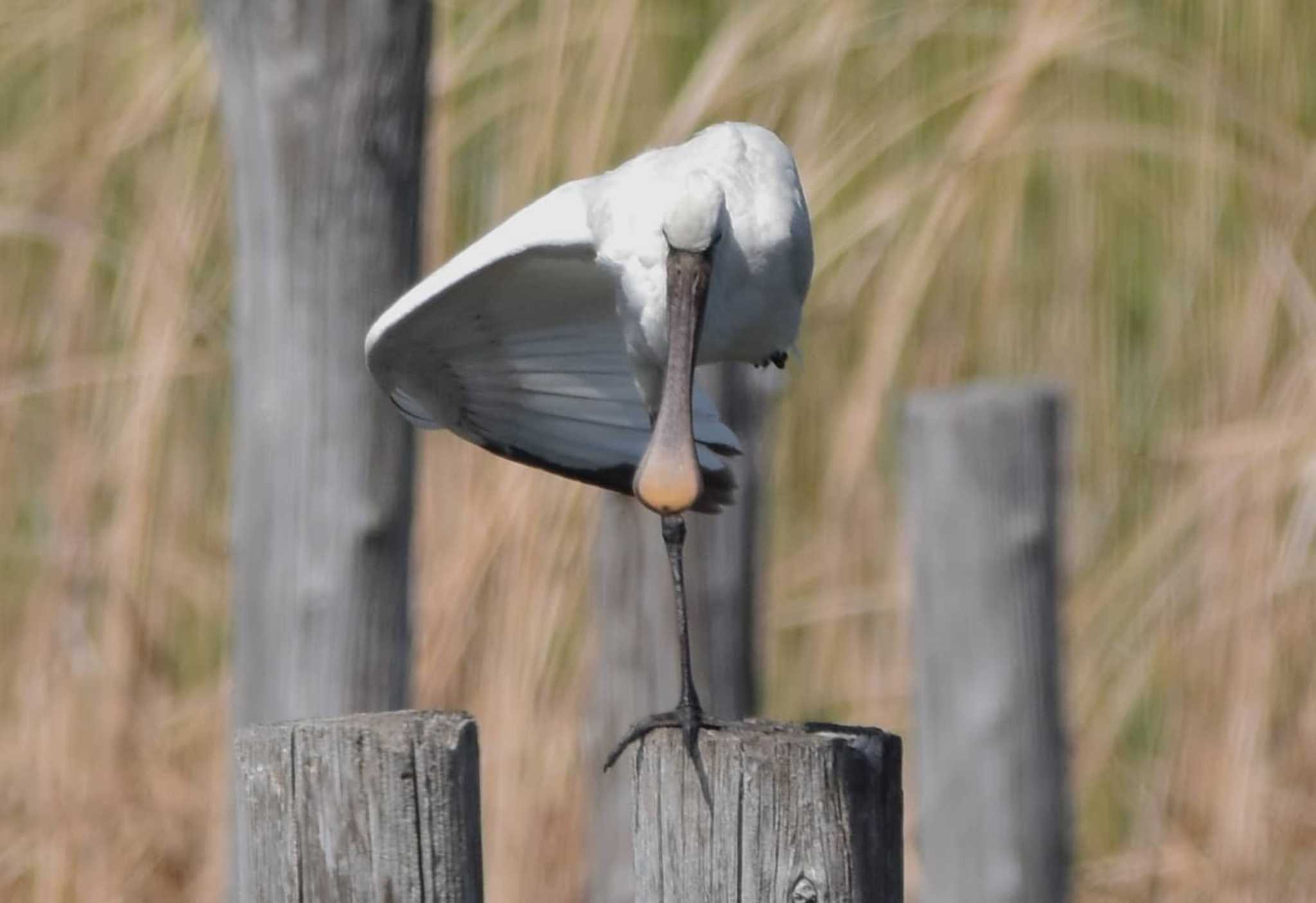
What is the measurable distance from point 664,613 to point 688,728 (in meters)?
2.04

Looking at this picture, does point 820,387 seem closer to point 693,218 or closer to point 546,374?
point 546,374

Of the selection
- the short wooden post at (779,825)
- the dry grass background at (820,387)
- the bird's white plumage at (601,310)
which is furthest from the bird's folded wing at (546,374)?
the short wooden post at (779,825)

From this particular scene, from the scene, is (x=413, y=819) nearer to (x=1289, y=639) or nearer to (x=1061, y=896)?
(x=1061, y=896)

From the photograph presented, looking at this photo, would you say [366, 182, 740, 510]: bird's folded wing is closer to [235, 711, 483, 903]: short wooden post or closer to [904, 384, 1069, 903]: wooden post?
[904, 384, 1069, 903]: wooden post

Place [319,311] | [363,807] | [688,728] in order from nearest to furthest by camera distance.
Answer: [363,807], [688,728], [319,311]

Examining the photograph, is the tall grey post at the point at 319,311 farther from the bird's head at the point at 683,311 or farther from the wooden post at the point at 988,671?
the wooden post at the point at 988,671

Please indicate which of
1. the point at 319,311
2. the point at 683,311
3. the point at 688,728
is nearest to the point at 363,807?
the point at 688,728

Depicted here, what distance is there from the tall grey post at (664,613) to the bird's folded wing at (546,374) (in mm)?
509

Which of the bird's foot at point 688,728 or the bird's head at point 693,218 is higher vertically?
the bird's head at point 693,218

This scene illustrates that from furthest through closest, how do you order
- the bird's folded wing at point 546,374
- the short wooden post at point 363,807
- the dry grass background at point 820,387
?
the dry grass background at point 820,387, the bird's folded wing at point 546,374, the short wooden post at point 363,807

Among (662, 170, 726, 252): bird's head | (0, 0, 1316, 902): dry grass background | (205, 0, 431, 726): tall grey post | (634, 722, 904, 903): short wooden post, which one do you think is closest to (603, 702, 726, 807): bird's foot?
(634, 722, 904, 903): short wooden post

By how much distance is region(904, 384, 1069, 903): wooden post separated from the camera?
4266 mm

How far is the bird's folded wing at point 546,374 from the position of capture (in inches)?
141

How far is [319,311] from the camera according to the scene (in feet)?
11.1
